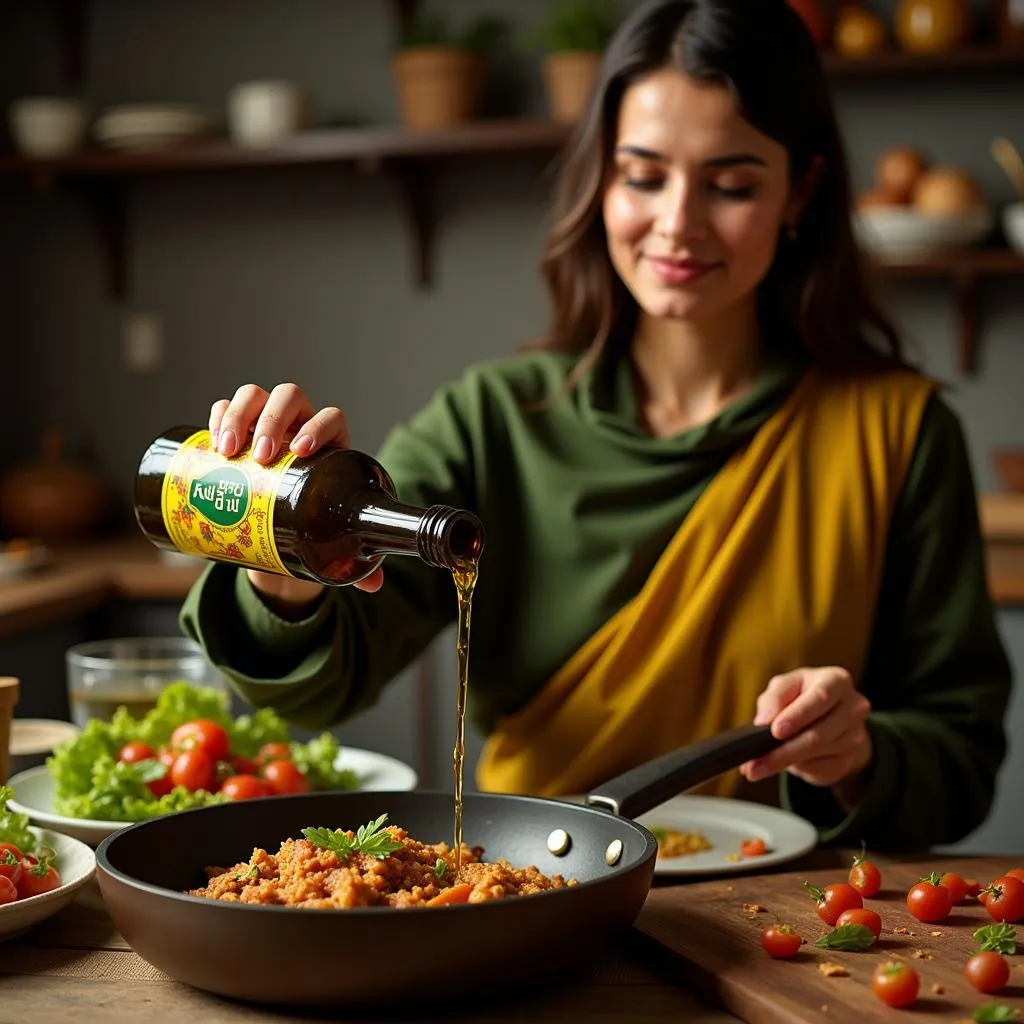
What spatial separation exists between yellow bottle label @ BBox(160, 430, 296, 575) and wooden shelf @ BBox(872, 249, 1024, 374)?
2.19 m

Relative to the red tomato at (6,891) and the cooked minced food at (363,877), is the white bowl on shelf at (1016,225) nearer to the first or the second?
the cooked minced food at (363,877)

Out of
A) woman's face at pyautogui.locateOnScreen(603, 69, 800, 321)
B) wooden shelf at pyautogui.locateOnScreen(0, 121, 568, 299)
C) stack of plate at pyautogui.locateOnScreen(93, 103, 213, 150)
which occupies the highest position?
stack of plate at pyautogui.locateOnScreen(93, 103, 213, 150)

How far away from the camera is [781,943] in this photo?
3.24ft

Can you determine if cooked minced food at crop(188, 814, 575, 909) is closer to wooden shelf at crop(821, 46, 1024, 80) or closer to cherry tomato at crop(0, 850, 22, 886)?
cherry tomato at crop(0, 850, 22, 886)

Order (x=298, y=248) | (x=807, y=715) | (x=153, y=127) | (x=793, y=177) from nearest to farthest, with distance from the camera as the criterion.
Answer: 1. (x=807, y=715)
2. (x=793, y=177)
3. (x=153, y=127)
4. (x=298, y=248)

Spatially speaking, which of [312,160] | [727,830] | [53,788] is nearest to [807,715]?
[727,830]

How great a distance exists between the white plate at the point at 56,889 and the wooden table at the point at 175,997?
23 millimetres

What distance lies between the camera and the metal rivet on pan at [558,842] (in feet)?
3.77

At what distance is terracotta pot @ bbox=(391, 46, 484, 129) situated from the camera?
11.2 ft

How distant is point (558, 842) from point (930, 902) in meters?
0.28

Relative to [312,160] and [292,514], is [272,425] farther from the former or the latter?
[312,160]


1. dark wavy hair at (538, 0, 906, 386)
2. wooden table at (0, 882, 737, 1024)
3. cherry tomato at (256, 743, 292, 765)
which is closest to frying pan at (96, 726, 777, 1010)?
wooden table at (0, 882, 737, 1024)

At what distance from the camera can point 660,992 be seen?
38.9 inches

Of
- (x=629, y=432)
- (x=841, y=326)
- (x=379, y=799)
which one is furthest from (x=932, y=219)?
(x=379, y=799)
